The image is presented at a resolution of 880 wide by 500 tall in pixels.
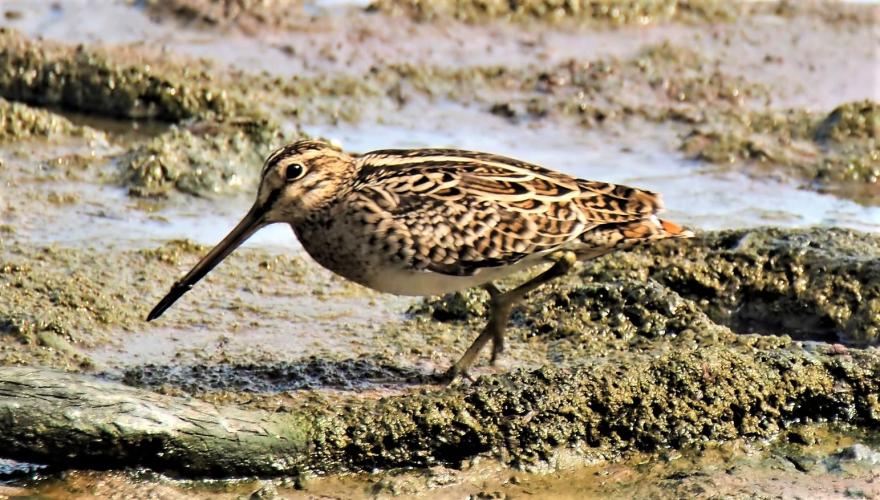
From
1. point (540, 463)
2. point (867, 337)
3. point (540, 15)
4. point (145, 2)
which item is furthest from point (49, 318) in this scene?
point (540, 15)

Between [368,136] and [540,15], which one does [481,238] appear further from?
[540,15]

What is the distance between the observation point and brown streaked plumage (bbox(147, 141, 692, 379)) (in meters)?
5.88

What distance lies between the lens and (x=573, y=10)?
12.2 m

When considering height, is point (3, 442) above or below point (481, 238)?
Answer: below

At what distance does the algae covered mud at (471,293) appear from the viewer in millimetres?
5578

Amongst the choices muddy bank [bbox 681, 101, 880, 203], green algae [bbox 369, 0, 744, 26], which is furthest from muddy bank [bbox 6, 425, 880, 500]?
green algae [bbox 369, 0, 744, 26]

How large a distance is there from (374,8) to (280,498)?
7154 millimetres

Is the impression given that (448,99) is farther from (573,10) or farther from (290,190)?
(290,190)

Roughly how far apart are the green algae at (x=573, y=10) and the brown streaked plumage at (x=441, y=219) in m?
5.71

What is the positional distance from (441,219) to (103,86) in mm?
4741

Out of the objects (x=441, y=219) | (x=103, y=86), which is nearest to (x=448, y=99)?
(x=103, y=86)

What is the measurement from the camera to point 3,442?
5.08 meters

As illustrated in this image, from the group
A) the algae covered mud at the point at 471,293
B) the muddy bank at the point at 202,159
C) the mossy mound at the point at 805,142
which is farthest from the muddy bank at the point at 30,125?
the mossy mound at the point at 805,142

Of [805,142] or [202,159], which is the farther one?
[805,142]
